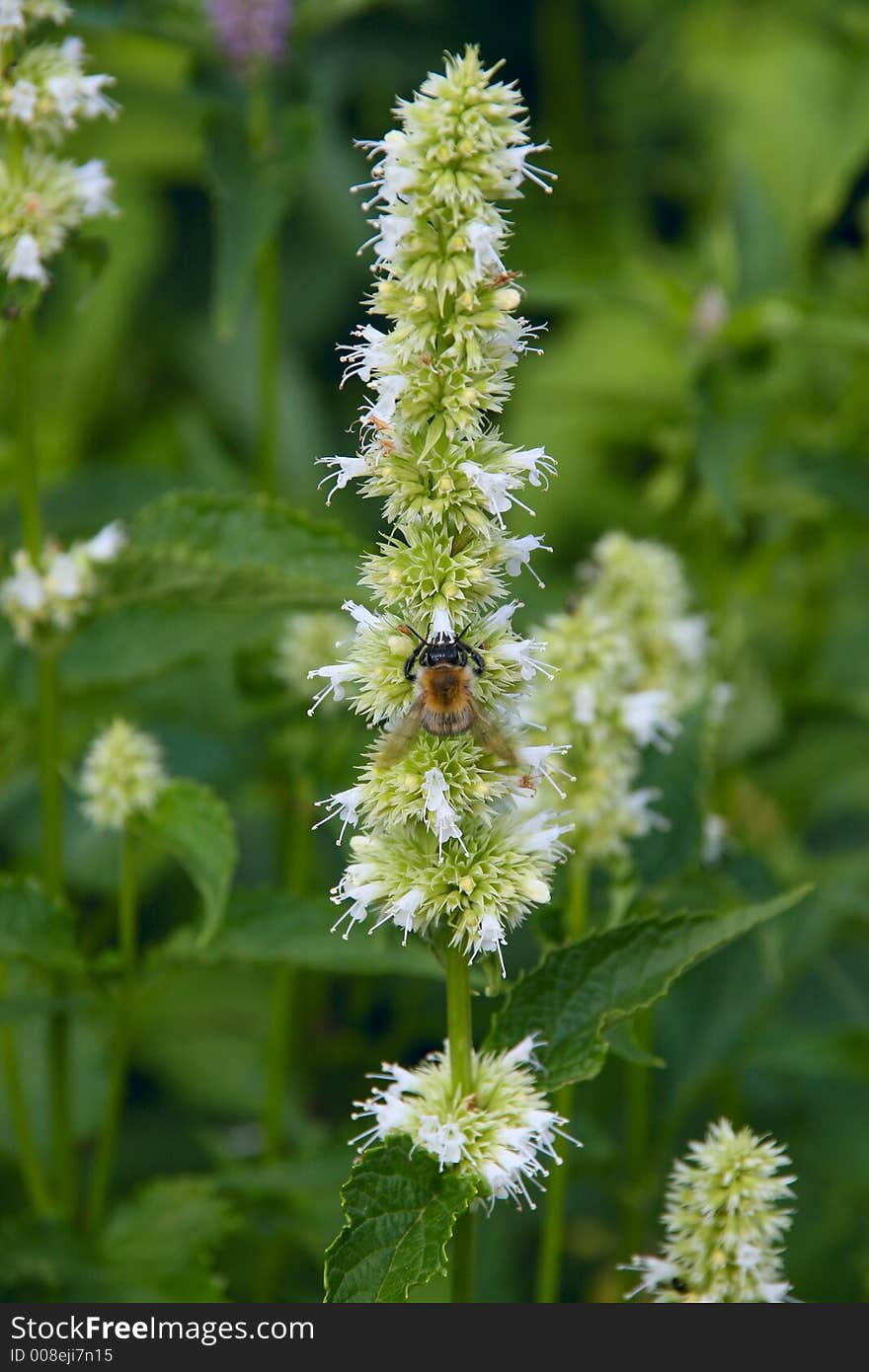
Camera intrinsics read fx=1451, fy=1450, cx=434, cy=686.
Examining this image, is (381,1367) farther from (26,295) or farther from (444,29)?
(444,29)

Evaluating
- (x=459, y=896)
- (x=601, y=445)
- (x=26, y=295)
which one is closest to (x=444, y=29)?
(x=601, y=445)

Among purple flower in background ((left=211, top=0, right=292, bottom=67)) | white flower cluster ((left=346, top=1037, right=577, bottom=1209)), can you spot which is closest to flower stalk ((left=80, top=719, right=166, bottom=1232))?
white flower cluster ((left=346, top=1037, right=577, bottom=1209))

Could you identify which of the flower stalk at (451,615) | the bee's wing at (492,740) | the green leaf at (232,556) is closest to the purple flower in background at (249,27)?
the green leaf at (232,556)

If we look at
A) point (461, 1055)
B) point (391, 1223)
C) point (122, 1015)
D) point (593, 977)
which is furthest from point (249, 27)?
point (391, 1223)

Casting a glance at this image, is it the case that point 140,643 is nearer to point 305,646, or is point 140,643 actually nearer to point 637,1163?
→ point 305,646

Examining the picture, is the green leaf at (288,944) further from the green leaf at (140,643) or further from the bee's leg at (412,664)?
the bee's leg at (412,664)

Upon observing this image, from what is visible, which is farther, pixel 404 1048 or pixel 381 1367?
pixel 404 1048
